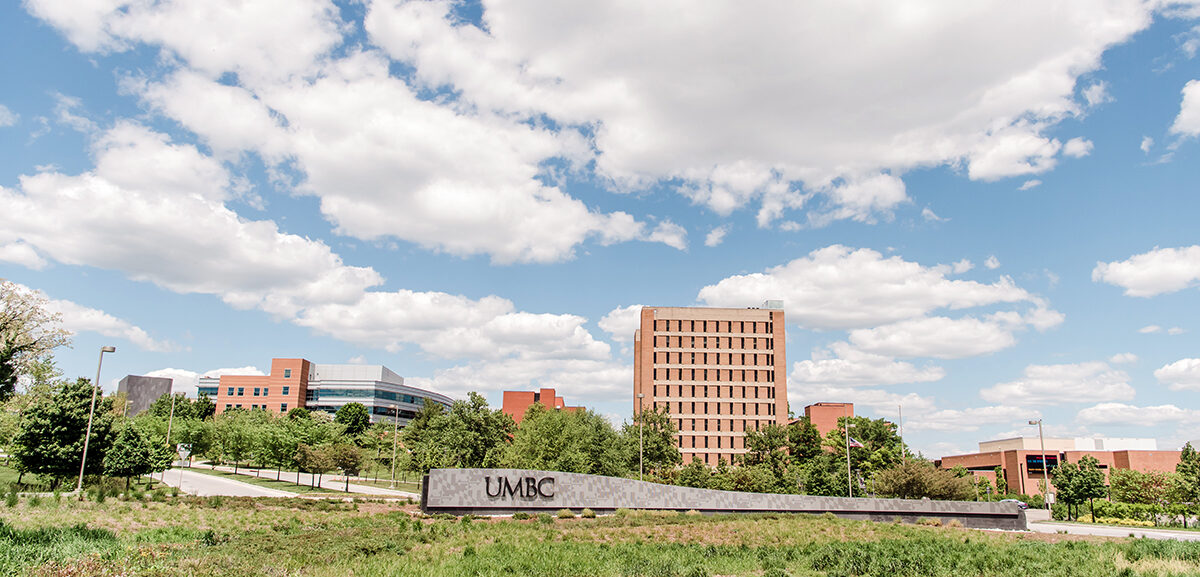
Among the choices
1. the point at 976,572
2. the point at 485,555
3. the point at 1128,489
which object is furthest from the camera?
the point at 1128,489

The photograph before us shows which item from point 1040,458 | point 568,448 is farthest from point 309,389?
point 1040,458

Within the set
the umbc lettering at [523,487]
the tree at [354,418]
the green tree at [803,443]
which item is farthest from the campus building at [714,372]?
the umbc lettering at [523,487]

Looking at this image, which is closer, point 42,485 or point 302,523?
point 302,523

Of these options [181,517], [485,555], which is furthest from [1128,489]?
[181,517]

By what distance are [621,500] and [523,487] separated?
668 cm

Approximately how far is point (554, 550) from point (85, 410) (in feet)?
128

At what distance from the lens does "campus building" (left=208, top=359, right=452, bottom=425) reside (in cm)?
13800

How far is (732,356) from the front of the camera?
10819 cm

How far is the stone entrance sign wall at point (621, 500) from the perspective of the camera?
3972cm

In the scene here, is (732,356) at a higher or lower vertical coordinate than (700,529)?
higher

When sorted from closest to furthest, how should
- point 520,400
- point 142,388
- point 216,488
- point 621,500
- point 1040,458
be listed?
1. point 621,500
2. point 216,488
3. point 1040,458
4. point 520,400
5. point 142,388

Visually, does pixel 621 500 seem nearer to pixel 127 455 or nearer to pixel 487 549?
pixel 487 549

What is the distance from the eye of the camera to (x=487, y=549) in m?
22.9

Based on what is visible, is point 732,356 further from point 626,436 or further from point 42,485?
point 42,485
